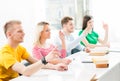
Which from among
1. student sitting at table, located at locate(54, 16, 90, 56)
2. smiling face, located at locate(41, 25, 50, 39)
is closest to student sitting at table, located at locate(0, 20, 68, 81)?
smiling face, located at locate(41, 25, 50, 39)

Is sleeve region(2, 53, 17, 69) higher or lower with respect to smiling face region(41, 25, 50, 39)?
lower

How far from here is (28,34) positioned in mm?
4887

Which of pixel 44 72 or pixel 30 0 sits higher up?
pixel 30 0

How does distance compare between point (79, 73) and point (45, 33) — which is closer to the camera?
point (79, 73)

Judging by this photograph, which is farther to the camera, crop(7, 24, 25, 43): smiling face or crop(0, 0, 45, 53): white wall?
crop(0, 0, 45, 53): white wall

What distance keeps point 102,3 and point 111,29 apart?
1.64 feet

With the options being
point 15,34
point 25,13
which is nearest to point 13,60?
point 15,34

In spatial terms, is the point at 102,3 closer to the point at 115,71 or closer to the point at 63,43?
the point at 63,43

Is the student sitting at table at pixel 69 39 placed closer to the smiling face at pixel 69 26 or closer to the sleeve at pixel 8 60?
the smiling face at pixel 69 26

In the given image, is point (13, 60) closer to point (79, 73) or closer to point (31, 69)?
point (31, 69)

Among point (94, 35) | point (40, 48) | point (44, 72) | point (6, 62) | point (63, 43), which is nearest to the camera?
point (6, 62)

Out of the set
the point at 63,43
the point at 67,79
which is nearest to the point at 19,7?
the point at 63,43

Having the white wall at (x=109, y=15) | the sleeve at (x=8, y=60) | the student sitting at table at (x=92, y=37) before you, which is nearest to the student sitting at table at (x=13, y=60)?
the sleeve at (x=8, y=60)

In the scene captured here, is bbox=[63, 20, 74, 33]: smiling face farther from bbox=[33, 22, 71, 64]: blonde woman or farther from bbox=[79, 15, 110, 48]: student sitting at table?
bbox=[33, 22, 71, 64]: blonde woman
